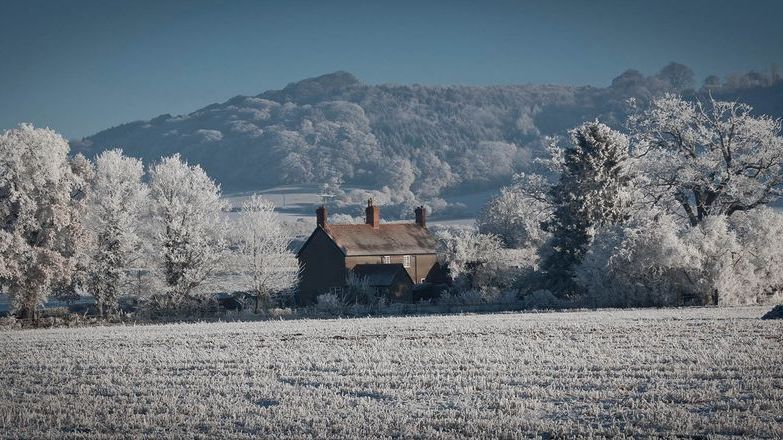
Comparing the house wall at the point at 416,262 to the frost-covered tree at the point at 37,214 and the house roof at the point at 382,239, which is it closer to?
the house roof at the point at 382,239

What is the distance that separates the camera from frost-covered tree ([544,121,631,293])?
6150cm

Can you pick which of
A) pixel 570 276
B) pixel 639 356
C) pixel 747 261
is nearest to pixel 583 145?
pixel 570 276

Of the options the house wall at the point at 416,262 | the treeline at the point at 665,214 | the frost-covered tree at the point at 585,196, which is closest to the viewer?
the treeline at the point at 665,214

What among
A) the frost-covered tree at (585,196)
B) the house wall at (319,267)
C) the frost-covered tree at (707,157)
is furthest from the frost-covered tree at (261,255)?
the frost-covered tree at (707,157)

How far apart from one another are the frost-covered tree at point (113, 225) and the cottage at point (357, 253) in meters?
19.9

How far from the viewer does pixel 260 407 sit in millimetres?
19562

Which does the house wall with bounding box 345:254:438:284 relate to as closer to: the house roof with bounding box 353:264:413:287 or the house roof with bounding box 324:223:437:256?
the house roof with bounding box 324:223:437:256

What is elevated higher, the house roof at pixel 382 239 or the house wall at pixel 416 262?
the house roof at pixel 382 239

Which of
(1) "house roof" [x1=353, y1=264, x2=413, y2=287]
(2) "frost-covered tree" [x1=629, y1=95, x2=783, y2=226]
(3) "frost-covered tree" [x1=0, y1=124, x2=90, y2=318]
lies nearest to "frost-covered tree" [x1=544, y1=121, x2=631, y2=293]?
(2) "frost-covered tree" [x1=629, y1=95, x2=783, y2=226]

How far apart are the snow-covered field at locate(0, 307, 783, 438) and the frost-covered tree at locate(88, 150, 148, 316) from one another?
22.7 metres

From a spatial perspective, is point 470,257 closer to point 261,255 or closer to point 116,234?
point 261,255

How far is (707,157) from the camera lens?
204 feet

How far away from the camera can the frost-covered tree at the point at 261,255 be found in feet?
217

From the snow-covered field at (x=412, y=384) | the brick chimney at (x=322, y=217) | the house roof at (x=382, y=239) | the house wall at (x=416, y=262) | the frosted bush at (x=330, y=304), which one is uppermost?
the brick chimney at (x=322, y=217)
